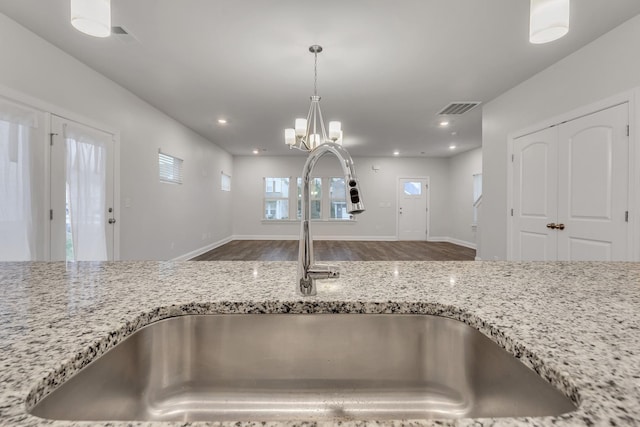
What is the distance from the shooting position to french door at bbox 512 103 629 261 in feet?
7.93

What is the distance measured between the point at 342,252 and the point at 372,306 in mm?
5645

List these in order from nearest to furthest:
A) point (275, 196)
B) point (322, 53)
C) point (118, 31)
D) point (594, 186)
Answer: point (118, 31) → point (594, 186) → point (322, 53) → point (275, 196)

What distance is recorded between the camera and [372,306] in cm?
65

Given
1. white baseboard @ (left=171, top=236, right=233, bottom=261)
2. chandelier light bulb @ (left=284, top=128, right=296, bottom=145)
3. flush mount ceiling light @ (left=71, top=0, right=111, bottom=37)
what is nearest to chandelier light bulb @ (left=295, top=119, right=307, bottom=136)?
chandelier light bulb @ (left=284, top=128, right=296, bottom=145)

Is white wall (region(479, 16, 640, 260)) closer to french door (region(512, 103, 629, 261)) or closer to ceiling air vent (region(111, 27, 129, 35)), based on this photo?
french door (region(512, 103, 629, 261))

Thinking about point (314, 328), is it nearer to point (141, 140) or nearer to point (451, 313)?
point (451, 313)

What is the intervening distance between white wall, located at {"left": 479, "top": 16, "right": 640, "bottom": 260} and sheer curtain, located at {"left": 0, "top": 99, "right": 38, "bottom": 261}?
495 cm

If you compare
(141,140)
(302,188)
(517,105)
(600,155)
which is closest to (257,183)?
(141,140)

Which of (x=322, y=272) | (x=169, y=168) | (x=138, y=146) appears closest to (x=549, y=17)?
(x=322, y=272)

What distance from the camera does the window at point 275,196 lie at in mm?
8336

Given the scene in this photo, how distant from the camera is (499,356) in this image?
52 centimetres

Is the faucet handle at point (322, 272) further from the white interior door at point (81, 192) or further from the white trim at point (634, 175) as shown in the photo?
the white interior door at point (81, 192)

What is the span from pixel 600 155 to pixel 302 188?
10.3ft

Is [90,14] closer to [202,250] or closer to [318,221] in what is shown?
[202,250]
